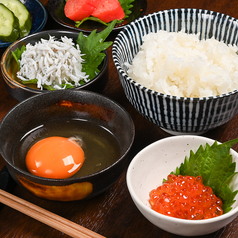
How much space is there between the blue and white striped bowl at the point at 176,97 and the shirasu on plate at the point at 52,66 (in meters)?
0.29

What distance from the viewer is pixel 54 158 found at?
1.34 meters

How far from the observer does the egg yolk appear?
131cm

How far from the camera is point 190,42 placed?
5.40 feet

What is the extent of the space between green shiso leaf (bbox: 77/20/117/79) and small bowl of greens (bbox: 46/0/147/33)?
314 millimetres

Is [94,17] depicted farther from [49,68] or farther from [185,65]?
[185,65]

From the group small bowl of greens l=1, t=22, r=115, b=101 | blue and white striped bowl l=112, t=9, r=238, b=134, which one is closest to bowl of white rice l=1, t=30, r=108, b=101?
small bowl of greens l=1, t=22, r=115, b=101

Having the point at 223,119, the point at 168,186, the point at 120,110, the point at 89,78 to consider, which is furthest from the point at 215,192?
the point at 89,78

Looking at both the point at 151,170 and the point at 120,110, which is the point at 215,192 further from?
the point at 120,110

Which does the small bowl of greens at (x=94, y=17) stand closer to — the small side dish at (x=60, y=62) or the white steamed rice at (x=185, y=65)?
the small side dish at (x=60, y=62)

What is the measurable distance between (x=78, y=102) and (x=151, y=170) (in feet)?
1.43

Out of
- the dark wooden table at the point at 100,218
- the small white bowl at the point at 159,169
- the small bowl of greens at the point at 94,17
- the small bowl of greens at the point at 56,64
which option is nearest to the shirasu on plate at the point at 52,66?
the small bowl of greens at the point at 56,64

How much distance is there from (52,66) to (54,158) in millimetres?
586

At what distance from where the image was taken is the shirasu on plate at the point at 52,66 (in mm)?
1748

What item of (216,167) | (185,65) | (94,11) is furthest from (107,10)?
(216,167)
